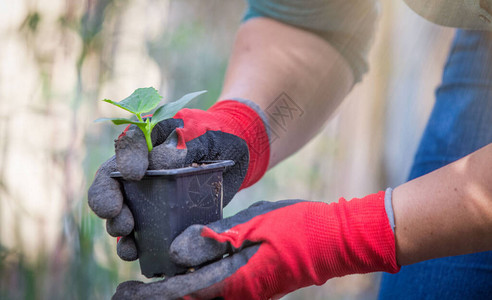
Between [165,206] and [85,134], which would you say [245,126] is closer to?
[165,206]

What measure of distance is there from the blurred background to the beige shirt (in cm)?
27

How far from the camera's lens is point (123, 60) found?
1.79 meters

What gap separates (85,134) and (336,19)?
1.17 m

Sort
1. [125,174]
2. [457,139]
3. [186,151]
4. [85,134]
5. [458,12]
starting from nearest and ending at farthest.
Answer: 1. [125,174]
2. [186,151]
3. [458,12]
4. [457,139]
5. [85,134]

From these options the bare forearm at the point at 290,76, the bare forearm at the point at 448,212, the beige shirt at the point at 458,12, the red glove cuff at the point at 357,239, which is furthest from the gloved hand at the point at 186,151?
the beige shirt at the point at 458,12

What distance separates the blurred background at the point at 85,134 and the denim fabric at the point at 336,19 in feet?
0.55

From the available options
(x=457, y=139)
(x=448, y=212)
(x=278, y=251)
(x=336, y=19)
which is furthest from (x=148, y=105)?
(x=457, y=139)

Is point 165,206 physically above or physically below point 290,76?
below

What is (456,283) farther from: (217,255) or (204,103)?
(204,103)

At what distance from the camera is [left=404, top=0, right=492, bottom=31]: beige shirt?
2.85ft

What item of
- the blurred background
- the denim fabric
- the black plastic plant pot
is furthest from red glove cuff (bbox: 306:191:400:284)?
the blurred background

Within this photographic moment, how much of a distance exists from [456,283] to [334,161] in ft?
2.59

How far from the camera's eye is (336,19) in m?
1.17

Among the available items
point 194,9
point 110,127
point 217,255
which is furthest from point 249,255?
point 194,9
